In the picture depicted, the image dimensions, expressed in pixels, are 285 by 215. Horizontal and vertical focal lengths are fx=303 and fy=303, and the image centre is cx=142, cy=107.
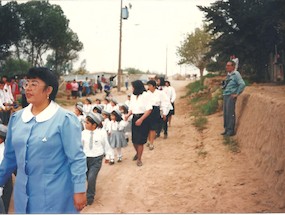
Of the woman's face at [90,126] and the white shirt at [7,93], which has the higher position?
the white shirt at [7,93]

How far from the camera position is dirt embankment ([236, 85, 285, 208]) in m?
3.23

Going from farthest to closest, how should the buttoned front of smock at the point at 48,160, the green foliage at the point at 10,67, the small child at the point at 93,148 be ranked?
the green foliage at the point at 10,67
the small child at the point at 93,148
the buttoned front of smock at the point at 48,160

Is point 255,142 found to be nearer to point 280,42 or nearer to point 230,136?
point 230,136

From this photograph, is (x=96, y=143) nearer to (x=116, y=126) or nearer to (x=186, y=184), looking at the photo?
(x=186, y=184)

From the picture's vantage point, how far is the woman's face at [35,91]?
1.84 metres

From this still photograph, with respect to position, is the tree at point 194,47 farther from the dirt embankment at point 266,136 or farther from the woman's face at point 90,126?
the woman's face at point 90,126

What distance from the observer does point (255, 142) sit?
14.0 feet

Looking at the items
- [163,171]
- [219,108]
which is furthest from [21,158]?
[219,108]

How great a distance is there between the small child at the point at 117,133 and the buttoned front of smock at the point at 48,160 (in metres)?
3.20

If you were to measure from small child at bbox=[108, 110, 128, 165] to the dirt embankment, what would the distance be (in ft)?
6.48

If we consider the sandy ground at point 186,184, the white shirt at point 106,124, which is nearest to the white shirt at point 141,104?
the white shirt at point 106,124

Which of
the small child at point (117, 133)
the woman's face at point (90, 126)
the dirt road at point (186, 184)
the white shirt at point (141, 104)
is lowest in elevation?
the dirt road at point (186, 184)

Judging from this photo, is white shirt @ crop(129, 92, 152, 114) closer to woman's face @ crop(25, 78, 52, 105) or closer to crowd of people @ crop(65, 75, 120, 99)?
woman's face @ crop(25, 78, 52, 105)

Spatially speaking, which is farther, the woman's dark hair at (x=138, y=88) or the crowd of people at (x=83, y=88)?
the crowd of people at (x=83, y=88)
